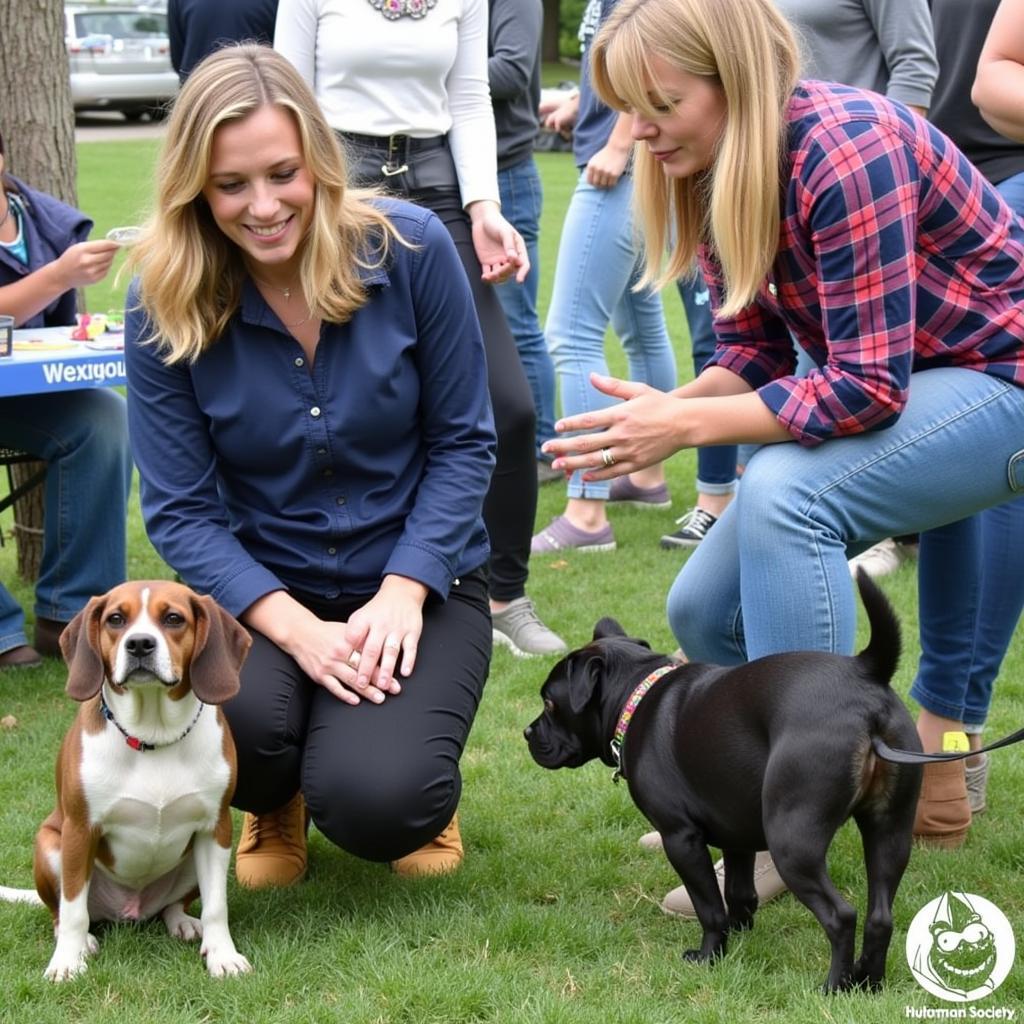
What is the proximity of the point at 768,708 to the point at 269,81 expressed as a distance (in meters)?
1.79

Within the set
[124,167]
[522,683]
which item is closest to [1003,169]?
[522,683]

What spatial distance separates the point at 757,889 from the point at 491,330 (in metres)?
2.27

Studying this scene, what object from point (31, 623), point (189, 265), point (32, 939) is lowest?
point (31, 623)

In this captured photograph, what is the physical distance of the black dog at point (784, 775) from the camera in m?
2.95

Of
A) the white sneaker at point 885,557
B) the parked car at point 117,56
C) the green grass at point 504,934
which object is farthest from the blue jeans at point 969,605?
the parked car at point 117,56

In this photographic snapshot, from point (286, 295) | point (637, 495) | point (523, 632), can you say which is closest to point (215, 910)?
point (286, 295)

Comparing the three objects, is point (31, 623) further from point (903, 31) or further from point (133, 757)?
point (903, 31)

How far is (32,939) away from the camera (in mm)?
3531

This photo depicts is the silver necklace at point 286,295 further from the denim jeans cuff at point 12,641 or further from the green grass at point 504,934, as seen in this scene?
the denim jeans cuff at point 12,641

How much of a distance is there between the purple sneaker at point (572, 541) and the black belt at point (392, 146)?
2.07 m

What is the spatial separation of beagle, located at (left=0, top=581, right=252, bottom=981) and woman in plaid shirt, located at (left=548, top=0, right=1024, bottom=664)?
0.89 metres

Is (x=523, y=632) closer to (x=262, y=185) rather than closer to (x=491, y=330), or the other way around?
(x=491, y=330)

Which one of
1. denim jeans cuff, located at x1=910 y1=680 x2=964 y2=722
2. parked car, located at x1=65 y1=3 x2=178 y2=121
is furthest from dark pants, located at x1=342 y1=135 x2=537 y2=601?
parked car, located at x1=65 y1=3 x2=178 y2=121

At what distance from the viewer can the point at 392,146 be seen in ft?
17.1
